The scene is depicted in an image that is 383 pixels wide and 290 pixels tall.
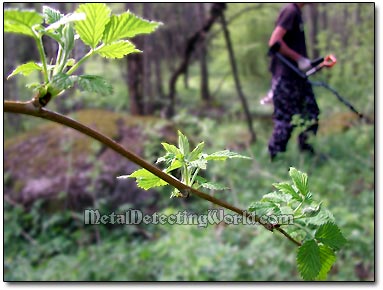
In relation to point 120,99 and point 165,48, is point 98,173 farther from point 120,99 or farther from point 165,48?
point 165,48

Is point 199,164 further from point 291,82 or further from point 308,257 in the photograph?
point 291,82

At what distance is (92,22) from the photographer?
0.18 meters

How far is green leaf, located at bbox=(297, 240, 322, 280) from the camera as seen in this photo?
247mm

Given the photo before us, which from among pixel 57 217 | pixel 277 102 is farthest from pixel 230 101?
pixel 277 102

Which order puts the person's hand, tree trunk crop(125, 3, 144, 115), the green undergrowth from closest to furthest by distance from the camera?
the person's hand
the green undergrowth
tree trunk crop(125, 3, 144, 115)

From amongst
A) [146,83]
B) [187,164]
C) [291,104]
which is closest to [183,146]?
[187,164]

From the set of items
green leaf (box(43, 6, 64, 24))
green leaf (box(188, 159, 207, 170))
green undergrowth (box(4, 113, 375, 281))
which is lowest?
green undergrowth (box(4, 113, 375, 281))

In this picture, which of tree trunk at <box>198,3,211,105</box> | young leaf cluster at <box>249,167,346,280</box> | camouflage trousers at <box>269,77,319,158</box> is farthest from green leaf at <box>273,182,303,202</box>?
tree trunk at <box>198,3,211,105</box>

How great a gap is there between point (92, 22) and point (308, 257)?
0.18 m

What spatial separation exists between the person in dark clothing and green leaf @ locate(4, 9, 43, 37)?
53 centimetres

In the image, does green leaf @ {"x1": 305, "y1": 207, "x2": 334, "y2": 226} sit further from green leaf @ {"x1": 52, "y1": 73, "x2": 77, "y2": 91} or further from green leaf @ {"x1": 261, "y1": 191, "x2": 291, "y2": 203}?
green leaf @ {"x1": 52, "y1": 73, "x2": 77, "y2": 91}

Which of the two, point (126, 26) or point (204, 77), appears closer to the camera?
point (126, 26)

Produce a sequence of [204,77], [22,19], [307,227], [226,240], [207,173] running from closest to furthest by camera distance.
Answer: [22,19] → [307,227] → [226,240] → [207,173] → [204,77]

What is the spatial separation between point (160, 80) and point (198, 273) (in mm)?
1083
